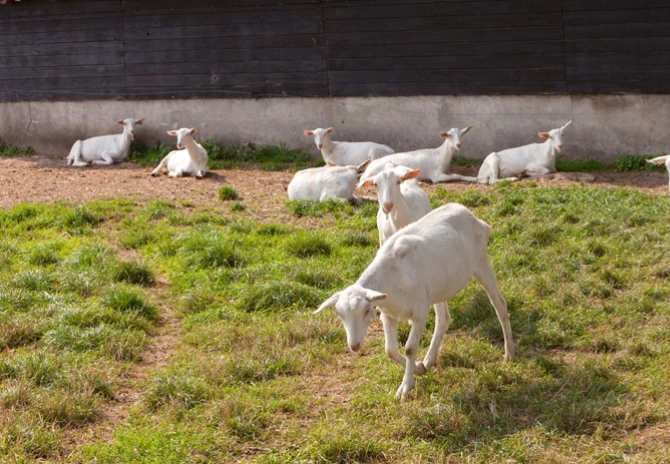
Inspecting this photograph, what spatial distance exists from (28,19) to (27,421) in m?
16.4

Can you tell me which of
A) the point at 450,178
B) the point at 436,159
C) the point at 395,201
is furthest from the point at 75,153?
the point at 395,201

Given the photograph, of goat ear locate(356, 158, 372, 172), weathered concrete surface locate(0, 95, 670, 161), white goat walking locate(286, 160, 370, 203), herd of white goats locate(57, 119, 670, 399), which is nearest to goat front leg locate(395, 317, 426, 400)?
herd of white goats locate(57, 119, 670, 399)

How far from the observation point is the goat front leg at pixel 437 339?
782cm

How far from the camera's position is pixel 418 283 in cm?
757

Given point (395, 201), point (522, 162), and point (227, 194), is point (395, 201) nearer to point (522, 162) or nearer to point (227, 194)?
point (227, 194)

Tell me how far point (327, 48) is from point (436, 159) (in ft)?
12.6

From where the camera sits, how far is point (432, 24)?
18031mm

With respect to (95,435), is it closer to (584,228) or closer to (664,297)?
(664,297)

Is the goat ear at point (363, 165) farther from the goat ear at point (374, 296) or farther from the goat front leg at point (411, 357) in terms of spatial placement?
the goat ear at point (374, 296)

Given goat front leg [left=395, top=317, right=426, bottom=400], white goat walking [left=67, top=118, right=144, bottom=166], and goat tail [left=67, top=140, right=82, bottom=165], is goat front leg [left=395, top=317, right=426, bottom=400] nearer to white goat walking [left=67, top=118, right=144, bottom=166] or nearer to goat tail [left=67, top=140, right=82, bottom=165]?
white goat walking [left=67, top=118, right=144, bottom=166]

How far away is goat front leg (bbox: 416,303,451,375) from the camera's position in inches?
308

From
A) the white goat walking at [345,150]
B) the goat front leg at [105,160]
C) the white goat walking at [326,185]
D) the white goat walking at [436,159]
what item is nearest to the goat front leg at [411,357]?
the white goat walking at [326,185]

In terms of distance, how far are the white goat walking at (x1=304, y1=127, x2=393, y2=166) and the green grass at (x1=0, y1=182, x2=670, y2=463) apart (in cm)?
455

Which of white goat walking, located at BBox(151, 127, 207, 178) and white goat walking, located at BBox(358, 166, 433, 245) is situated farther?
white goat walking, located at BBox(151, 127, 207, 178)
